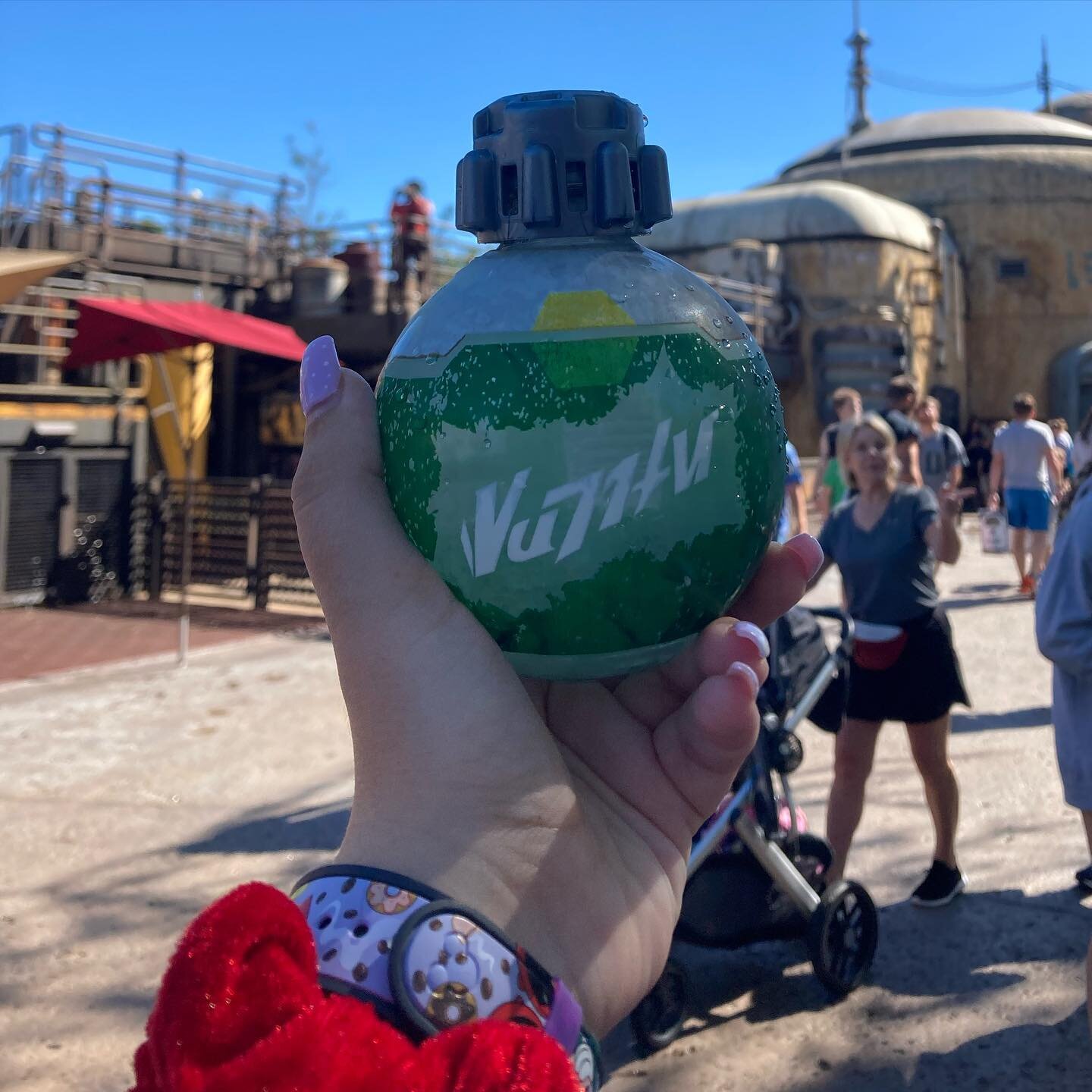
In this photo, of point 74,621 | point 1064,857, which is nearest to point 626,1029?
point 1064,857

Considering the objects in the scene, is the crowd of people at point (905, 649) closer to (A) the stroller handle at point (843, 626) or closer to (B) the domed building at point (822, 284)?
(A) the stroller handle at point (843, 626)

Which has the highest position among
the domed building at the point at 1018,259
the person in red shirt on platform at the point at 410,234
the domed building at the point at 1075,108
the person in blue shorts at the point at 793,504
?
the domed building at the point at 1075,108

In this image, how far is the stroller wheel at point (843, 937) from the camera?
338cm

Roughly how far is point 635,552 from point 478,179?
564 mm

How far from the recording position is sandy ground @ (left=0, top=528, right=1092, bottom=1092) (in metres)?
3.15

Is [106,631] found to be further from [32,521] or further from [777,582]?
[777,582]

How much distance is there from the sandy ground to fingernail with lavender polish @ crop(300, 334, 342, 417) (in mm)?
2270

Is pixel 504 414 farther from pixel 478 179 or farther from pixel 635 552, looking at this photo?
pixel 478 179

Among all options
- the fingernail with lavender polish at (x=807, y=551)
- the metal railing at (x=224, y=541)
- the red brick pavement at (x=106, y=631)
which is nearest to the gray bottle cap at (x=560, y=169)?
the fingernail with lavender polish at (x=807, y=551)

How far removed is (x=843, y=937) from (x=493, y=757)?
2530 millimetres

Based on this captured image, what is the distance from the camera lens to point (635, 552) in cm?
144

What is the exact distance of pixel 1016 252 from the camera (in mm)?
25156

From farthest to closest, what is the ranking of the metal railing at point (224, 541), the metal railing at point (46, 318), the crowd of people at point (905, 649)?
1. the metal railing at point (46, 318)
2. the metal railing at point (224, 541)
3. the crowd of people at point (905, 649)

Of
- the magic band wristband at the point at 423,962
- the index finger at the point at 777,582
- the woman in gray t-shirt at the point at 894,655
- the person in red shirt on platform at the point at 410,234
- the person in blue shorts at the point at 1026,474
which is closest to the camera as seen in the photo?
the magic band wristband at the point at 423,962
